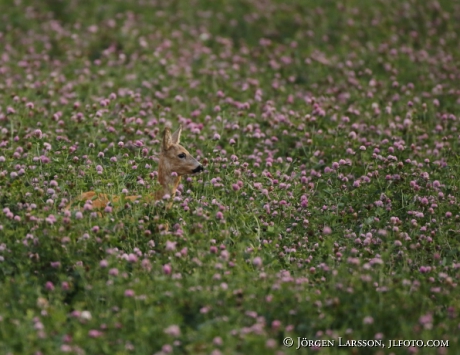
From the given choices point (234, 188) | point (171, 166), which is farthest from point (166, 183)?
point (234, 188)

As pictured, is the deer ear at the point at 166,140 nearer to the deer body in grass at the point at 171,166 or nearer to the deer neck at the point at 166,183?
the deer body in grass at the point at 171,166

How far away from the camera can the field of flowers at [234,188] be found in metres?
5.82

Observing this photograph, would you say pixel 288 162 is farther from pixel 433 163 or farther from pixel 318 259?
pixel 318 259

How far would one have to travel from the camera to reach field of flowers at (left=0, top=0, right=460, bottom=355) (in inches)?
229

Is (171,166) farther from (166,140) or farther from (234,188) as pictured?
(234,188)

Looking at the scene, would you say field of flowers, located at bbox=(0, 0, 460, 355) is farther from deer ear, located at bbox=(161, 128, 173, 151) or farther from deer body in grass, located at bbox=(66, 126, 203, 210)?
deer ear, located at bbox=(161, 128, 173, 151)

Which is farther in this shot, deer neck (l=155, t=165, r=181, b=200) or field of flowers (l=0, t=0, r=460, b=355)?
deer neck (l=155, t=165, r=181, b=200)

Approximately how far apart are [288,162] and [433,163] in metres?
1.70

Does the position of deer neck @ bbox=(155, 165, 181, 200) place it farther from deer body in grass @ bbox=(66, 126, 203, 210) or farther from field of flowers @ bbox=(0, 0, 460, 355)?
field of flowers @ bbox=(0, 0, 460, 355)

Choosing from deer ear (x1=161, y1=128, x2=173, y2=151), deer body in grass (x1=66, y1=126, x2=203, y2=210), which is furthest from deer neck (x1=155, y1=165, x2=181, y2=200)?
deer ear (x1=161, y1=128, x2=173, y2=151)

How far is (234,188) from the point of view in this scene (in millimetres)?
7715

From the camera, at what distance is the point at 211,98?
11.4 m

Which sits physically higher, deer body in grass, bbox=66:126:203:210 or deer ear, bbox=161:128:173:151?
deer ear, bbox=161:128:173:151

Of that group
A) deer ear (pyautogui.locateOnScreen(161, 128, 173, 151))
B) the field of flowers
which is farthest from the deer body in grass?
the field of flowers
